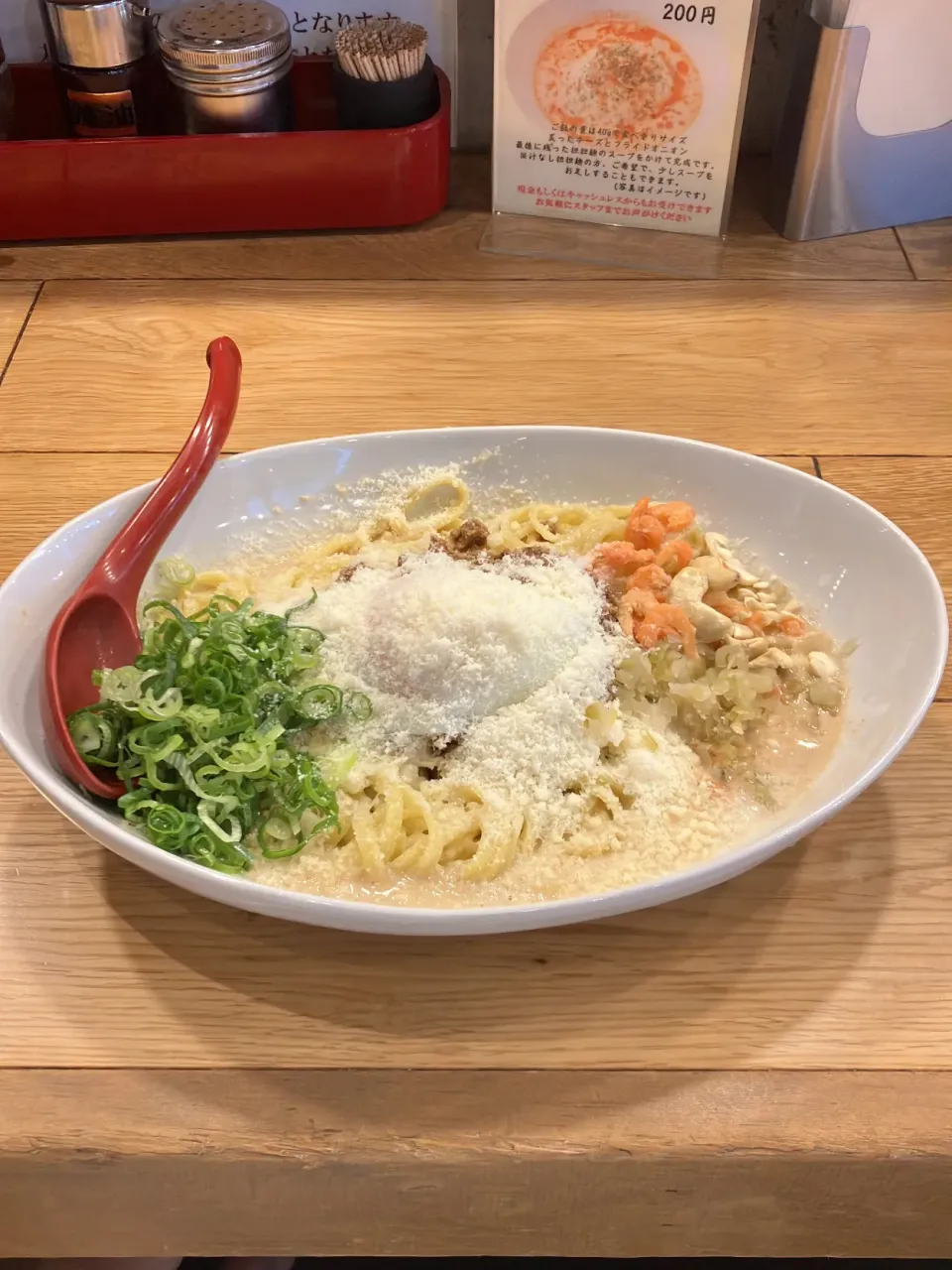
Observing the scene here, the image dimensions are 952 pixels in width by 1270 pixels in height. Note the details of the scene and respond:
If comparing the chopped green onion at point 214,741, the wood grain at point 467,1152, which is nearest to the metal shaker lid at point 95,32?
the chopped green onion at point 214,741

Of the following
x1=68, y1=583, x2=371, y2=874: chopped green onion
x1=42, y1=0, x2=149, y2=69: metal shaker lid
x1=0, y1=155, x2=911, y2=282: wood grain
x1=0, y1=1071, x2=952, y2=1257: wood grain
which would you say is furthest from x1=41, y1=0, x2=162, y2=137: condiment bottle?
x1=0, y1=1071, x2=952, y2=1257: wood grain

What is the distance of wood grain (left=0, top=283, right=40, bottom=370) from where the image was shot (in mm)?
1290

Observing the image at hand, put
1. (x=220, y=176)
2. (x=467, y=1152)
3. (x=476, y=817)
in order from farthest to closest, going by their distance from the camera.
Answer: (x=220, y=176) < (x=476, y=817) < (x=467, y=1152)

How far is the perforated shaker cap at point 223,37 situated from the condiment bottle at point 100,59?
42 mm

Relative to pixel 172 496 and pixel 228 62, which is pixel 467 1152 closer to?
pixel 172 496

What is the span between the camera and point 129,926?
74 centimetres

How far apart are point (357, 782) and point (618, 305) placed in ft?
2.68

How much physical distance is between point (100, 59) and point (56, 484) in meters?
0.56

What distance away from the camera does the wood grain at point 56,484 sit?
104cm

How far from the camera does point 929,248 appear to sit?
1.47 metres

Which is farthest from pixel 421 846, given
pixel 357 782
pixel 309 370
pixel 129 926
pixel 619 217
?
pixel 619 217

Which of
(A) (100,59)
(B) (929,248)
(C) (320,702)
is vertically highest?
(A) (100,59)

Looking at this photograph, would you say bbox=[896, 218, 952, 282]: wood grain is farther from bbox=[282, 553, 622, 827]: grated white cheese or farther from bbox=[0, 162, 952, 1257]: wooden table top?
bbox=[282, 553, 622, 827]: grated white cheese

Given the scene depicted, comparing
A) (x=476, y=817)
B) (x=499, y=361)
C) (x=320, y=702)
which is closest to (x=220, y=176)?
(x=499, y=361)
